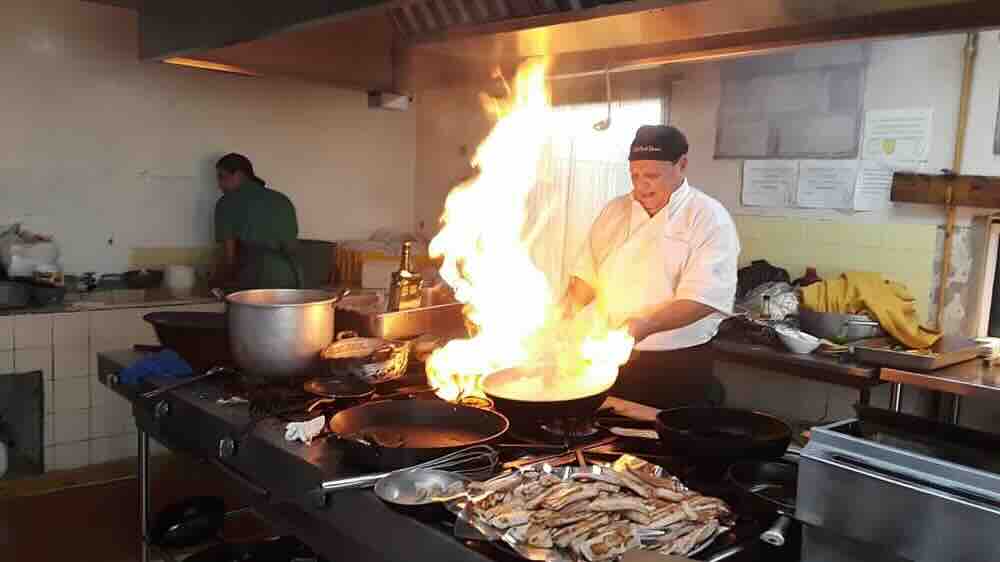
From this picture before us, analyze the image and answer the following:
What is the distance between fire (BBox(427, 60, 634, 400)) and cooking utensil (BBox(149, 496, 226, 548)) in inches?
50.8

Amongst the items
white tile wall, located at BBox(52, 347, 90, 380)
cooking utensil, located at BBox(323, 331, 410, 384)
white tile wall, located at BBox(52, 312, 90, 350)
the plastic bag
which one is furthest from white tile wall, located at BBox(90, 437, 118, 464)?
cooking utensil, located at BBox(323, 331, 410, 384)

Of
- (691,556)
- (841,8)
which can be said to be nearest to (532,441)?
(691,556)

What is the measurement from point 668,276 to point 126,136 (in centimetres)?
348

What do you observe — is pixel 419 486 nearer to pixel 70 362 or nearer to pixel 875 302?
pixel 875 302

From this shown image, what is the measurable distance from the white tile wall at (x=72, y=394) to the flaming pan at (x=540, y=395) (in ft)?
9.73

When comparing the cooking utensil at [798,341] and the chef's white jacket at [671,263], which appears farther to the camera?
the cooking utensil at [798,341]

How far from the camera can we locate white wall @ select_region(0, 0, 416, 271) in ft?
14.5

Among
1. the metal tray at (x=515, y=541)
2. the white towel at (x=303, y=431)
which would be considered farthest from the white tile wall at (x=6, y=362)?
the metal tray at (x=515, y=541)

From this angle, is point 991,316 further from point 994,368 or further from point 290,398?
point 290,398

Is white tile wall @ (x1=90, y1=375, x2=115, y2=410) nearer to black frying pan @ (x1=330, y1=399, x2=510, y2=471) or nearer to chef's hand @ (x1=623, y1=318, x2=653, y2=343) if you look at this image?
black frying pan @ (x1=330, y1=399, x2=510, y2=471)

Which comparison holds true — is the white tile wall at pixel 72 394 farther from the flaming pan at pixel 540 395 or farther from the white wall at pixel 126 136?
the flaming pan at pixel 540 395

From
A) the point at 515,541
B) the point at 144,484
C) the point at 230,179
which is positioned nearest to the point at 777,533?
the point at 515,541

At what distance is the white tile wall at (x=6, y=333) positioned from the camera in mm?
3889

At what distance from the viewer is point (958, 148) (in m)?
3.59
